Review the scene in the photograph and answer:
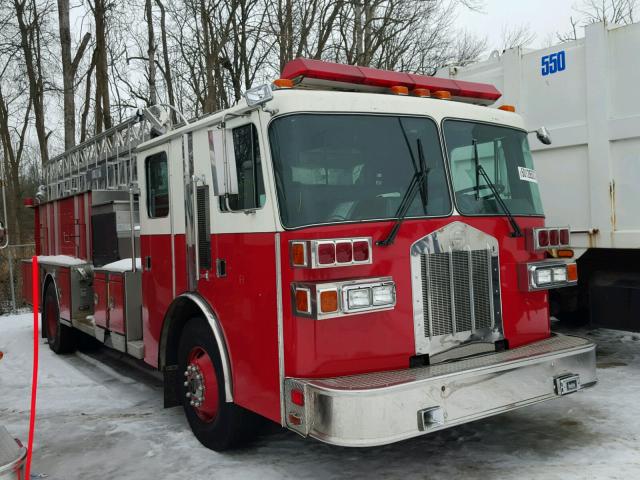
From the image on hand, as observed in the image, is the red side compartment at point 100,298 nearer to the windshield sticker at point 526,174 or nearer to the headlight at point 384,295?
the headlight at point 384,295

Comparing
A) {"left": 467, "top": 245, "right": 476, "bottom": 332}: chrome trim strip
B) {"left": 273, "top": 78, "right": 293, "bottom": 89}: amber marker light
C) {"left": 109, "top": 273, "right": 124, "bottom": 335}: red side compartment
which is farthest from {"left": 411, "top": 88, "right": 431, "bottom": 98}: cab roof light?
{"left": 109, "top": 273, "right": 124, "bottom": 335}: red side compartment

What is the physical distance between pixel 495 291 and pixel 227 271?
1.70 metres

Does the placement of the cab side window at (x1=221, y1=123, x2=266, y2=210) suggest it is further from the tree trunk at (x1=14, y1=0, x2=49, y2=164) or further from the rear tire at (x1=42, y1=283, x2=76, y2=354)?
the tree trunk at (x1=14, y1=0, x2=49, y2=164)

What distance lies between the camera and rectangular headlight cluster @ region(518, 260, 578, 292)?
4043mm

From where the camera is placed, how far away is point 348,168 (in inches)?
142

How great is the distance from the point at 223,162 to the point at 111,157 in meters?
4.19

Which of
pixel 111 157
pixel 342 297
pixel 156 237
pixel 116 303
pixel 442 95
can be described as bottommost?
pixel 116 303

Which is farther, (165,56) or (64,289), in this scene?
(165,56)

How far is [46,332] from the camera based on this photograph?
844 cm

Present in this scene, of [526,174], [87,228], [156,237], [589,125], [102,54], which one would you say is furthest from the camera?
[102,54]

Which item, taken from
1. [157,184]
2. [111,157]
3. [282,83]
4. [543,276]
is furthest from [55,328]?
[543,276]

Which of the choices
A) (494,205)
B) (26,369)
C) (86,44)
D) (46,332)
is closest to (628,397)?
(494,205)

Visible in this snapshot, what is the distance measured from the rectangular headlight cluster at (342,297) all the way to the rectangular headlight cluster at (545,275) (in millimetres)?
1153

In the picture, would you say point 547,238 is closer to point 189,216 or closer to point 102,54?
point 189,216
